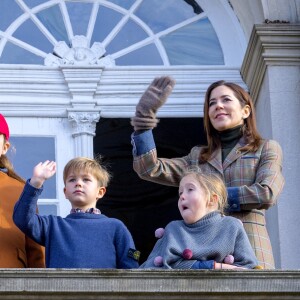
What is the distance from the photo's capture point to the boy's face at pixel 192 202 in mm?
9500

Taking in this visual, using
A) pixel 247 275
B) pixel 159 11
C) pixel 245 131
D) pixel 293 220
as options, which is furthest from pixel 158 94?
pixel 159 11

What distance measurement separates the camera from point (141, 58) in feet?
43.1

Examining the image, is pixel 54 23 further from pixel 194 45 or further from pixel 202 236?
pixel 202 236

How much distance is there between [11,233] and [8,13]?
3.44 metres

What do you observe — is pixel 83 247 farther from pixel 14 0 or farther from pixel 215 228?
pixel 14 0

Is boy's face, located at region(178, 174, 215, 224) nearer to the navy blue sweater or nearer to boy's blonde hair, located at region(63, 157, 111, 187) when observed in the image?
the navy blue sweater

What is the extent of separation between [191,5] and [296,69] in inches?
49.4

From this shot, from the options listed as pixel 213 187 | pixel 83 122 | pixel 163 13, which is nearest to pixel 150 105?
pixel 213 187

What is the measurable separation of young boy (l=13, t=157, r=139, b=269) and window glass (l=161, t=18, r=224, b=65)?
3.41m

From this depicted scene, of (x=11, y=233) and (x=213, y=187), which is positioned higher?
(x=213, y=187)

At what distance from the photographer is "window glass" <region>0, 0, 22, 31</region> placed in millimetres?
13023

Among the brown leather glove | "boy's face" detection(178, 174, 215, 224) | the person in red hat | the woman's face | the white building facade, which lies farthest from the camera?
the white building facade

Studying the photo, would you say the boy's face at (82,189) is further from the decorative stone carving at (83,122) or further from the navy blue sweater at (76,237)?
the decorative stone carving at (83,122)

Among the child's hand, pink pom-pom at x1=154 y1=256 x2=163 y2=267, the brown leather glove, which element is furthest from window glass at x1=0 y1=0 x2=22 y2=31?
pink pom-pom at x1=154 y1=256 x2=163 y2=267
